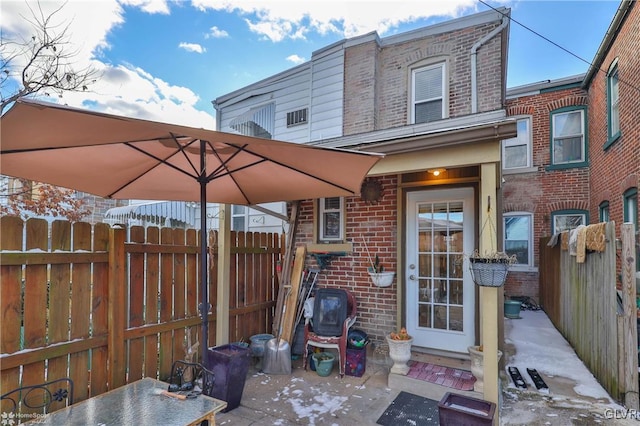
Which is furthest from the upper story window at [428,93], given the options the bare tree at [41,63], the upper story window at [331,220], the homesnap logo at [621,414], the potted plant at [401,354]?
the bare tree at [41,63]

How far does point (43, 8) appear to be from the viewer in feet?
15.3

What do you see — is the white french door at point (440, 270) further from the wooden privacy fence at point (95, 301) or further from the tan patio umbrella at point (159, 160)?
the wooden privacy fence at point (95, 301)

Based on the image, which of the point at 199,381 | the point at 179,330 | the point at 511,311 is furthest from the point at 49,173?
the point at 511,311

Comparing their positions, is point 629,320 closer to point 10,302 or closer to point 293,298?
point 293,298

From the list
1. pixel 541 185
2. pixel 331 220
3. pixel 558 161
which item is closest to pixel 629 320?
pixel 331 220

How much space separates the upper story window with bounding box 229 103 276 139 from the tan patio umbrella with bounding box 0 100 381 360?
4.53 metres

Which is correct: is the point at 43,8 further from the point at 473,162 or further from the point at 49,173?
the point at 473,162

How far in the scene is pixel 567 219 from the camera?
858cm

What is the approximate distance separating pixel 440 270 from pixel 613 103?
5.46m

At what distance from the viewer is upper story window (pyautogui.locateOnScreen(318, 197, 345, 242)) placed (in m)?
5.01

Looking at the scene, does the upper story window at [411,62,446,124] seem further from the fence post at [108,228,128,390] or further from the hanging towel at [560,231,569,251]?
the fence post at [108,228,128,390]

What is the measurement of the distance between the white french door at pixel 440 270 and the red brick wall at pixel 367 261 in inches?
8.9

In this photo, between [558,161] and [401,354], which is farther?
[558,161]

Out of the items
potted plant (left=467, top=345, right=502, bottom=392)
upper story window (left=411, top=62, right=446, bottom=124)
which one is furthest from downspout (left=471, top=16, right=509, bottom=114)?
potted plant (left=467, top=345, right=502, bottom=392)
